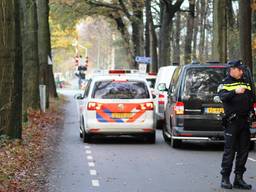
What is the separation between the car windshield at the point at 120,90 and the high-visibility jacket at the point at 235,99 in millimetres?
7304

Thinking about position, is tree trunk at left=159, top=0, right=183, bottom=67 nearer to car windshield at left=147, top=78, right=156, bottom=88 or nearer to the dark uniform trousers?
car windshield at left=147, top=78, right=156, bottom=88

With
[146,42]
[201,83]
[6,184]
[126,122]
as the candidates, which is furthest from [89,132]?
[146,42]

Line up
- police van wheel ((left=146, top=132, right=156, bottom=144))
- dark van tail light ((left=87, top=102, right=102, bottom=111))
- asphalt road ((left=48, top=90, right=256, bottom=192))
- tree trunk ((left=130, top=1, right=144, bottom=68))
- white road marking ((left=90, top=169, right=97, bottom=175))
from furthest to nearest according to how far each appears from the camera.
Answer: tree trunk ((left=130, top=1, right=144, bottom=68)), police van wheel ((left=146, top=132, right=156, bottom=144)), dark van tail light ((left=87, top=102, right=102, bottom=111)), white road marking ((left=90, top=169, right=97, bottom=175)), asphalt road ((left=48, top=90, right=256, bottom=192))

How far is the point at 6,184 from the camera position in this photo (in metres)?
9.82

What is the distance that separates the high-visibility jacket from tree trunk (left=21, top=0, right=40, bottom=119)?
1634cm

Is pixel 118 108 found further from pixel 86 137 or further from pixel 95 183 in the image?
pixel 95 183

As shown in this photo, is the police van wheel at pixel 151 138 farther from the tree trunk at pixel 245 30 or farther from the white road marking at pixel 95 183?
the tree trunk at pixel 245 30

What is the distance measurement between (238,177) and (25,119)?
12.6 m

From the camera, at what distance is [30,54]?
25938mm

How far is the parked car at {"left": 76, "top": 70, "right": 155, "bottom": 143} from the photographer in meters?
17.0

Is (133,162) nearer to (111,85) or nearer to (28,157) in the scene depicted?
(28,157)

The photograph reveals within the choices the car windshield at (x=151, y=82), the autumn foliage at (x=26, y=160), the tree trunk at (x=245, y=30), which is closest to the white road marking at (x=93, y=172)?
the autumn foliage at (x=26, y=160)

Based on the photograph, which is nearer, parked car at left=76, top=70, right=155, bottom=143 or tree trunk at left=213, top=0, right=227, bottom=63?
parked car at left=76, top=70, right=155, bottom=143

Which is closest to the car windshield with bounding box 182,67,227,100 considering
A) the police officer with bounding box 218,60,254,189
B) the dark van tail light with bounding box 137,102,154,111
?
the dark van tail light with bounding box 137,102,154,111
